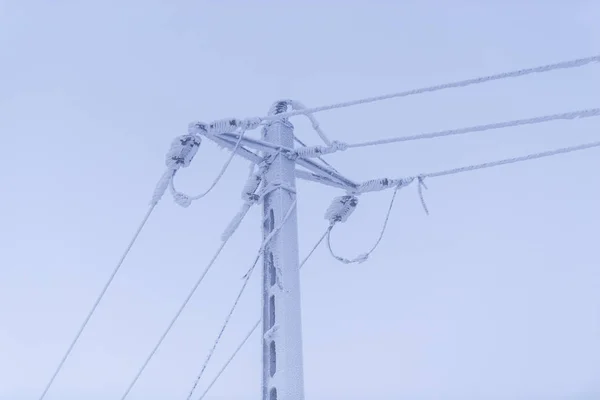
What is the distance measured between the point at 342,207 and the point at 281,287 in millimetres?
2714

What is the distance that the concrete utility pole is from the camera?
945 centimetres

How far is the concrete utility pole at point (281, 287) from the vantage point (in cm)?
945

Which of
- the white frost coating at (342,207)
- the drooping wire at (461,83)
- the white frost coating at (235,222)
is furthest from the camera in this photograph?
the white frost coating at (342,207)

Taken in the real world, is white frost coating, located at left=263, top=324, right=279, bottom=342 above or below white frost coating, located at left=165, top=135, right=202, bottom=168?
below

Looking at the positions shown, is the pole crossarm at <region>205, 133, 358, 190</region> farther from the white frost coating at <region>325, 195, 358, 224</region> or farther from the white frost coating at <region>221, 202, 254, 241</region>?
the white frost coating at <region>221, 202, 254, 241</region>

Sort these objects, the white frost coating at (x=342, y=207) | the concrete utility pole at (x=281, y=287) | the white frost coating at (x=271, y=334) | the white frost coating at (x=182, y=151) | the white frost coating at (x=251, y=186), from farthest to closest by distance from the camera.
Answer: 1. the white frost coating at (x=342, y=207)
2. the white frost coating at (x=251, y=186)
3. the white frost coating at (x=182, y=151)
4. the white frost coating at (x=271, y=334)
5. the concrete utility pole at (x=281, y=287)

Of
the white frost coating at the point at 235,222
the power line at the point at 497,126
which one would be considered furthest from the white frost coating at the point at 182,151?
the power line at the point at 497,126

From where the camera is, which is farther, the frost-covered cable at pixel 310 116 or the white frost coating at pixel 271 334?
the frost-covered cable at pixel 310 116

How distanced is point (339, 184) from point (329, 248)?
1187mm

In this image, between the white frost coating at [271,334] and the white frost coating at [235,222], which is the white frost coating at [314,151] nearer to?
the white frost coating at [235,222]

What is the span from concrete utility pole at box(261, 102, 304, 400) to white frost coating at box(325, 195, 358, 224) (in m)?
1.35

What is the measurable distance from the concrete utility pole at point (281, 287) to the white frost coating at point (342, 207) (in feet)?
4.42

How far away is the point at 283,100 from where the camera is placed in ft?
37.8

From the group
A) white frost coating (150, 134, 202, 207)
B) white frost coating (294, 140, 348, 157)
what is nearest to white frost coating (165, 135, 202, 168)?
white frost coating (150, 134, 202, 207)
